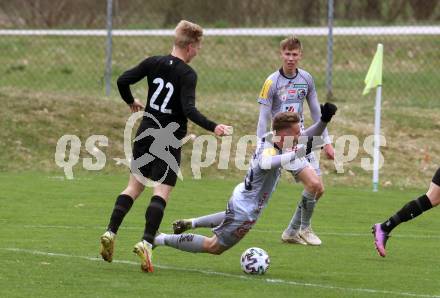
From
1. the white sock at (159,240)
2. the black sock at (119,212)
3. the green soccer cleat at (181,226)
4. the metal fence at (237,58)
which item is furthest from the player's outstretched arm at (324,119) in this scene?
the metal fence at (237,58)

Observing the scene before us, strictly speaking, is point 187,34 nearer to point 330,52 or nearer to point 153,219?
point 153,219

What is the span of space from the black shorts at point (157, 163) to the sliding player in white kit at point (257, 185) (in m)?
0.55

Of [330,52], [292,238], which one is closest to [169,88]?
[292,238]

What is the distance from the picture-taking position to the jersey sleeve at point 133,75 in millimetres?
10175

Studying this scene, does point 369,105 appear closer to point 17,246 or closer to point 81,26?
point 81,26

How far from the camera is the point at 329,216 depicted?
14.3m

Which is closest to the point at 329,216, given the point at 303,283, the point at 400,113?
the point at 303,283

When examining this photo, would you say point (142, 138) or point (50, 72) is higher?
point (50, 72)

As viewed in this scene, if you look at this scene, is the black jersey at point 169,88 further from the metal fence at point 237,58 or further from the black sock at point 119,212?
the metal fence at point 237,58

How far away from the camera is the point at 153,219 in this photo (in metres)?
9.82

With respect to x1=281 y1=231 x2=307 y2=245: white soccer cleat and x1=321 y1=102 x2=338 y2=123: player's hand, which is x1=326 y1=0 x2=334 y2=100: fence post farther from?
x1=321 y1=102 x2=338 y2=123: player's hand

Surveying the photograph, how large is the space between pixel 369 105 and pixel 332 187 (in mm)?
4320

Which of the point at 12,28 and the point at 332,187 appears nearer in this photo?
the point at 332,187

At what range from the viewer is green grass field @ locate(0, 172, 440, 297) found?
8.91 m
